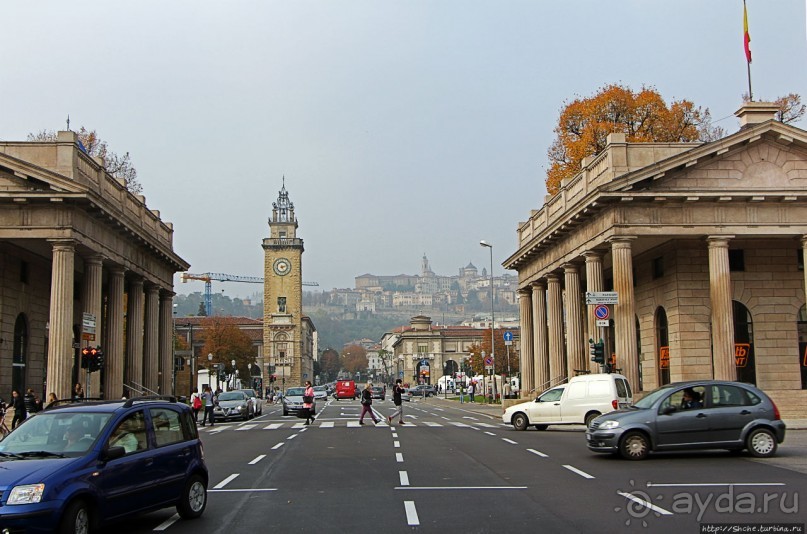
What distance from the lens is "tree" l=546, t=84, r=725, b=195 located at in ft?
167

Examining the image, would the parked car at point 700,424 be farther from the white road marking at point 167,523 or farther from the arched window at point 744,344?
the arched window at point 744,344

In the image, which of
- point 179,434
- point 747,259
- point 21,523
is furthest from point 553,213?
point 21,523

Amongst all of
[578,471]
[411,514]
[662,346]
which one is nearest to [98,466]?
[411,514]

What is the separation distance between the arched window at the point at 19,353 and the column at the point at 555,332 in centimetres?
2630

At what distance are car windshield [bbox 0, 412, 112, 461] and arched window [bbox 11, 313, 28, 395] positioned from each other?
29.4m

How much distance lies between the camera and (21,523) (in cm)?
845

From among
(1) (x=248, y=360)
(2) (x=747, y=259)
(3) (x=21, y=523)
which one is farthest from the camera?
(1) (x=248, y=360)

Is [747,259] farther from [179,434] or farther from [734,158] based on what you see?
[179,434]

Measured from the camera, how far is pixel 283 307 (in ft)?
504

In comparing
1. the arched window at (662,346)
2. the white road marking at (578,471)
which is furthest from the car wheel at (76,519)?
the arched window at (662,346)

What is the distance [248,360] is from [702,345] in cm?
7460

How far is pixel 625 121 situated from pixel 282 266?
365 ft

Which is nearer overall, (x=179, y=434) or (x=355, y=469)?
(x=179, y=434)

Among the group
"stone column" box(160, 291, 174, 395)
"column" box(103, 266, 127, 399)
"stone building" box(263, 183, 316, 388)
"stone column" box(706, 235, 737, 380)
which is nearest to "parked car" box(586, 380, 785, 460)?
"stone column" box(706, 235, 737, 380)
